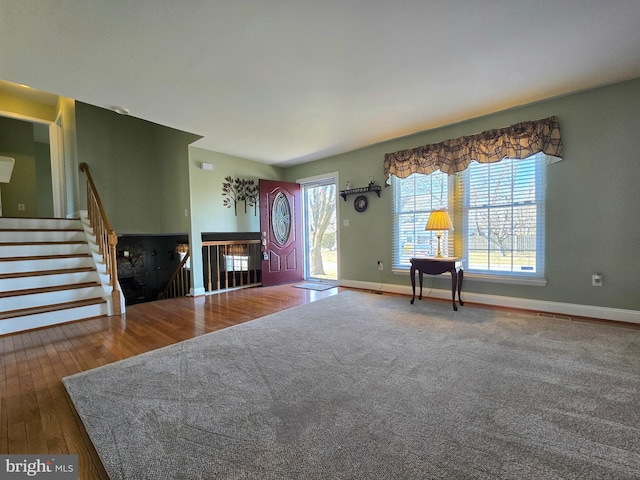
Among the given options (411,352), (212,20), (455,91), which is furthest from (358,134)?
(411,352)

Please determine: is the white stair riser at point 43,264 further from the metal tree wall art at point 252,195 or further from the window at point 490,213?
the window at point 490,213

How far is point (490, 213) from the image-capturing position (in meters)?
3.49

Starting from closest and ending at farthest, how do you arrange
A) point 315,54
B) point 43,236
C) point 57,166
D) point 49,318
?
point 315,54
point 49,318
point 43,236
point 57,166

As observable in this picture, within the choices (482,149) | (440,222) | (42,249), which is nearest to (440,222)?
(440,222)

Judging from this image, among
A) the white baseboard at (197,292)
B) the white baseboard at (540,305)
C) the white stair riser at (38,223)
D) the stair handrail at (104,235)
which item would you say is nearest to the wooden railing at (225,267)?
the white baseboard at (197,292)

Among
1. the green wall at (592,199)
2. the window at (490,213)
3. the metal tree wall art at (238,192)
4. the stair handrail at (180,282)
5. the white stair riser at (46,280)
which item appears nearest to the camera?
the green wall at (592,199)

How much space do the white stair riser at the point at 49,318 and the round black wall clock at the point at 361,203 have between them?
3922mm

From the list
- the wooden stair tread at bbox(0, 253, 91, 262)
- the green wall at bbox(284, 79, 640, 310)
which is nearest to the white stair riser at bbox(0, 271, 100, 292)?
the wooden stair tread at bbox(0, 253, 91, 262)

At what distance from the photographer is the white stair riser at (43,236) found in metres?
3.65

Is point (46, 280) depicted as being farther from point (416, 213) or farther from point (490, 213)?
point (490, 213)

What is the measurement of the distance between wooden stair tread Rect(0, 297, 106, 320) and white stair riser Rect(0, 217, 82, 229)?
160 centimetres

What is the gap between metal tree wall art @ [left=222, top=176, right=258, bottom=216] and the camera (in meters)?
5.02

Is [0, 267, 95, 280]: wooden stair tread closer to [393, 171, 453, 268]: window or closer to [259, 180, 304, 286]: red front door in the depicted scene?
[259, 180, 304, 286]: red front door

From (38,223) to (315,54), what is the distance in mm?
4664
